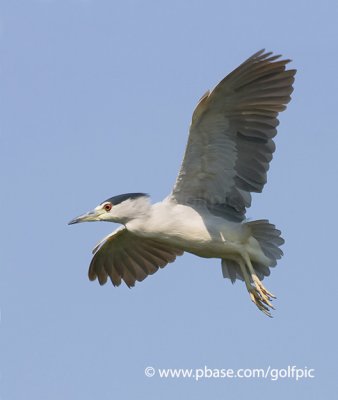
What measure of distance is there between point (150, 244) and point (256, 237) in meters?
2.09

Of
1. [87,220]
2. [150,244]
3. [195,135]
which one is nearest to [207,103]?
[195,135]

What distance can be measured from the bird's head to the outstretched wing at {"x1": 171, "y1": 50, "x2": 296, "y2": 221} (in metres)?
0.36

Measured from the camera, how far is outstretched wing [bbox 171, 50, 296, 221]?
1138 cm

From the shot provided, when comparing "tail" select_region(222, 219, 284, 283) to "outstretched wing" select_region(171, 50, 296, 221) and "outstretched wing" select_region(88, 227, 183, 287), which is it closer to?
"outstretched wing" select_region(171, 50, 296, 221)

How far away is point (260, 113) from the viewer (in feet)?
37.7

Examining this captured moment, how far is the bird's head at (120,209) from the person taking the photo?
1195 cm

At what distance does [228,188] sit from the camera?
38.9 ft

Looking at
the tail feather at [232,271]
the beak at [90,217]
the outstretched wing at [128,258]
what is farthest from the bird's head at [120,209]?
the outstretched wing at [128,258]

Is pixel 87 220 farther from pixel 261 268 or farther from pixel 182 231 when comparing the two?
pixel 261 268

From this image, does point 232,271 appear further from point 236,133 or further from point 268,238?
point 236,133

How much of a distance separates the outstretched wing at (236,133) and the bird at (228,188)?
0.01 m

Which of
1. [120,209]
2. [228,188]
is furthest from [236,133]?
[120,209]

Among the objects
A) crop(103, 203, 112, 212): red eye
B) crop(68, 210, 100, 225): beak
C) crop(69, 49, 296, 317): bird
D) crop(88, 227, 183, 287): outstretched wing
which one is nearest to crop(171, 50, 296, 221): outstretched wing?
crop(69, 49, 296, 317): bird

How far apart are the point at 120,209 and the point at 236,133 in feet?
4.98
